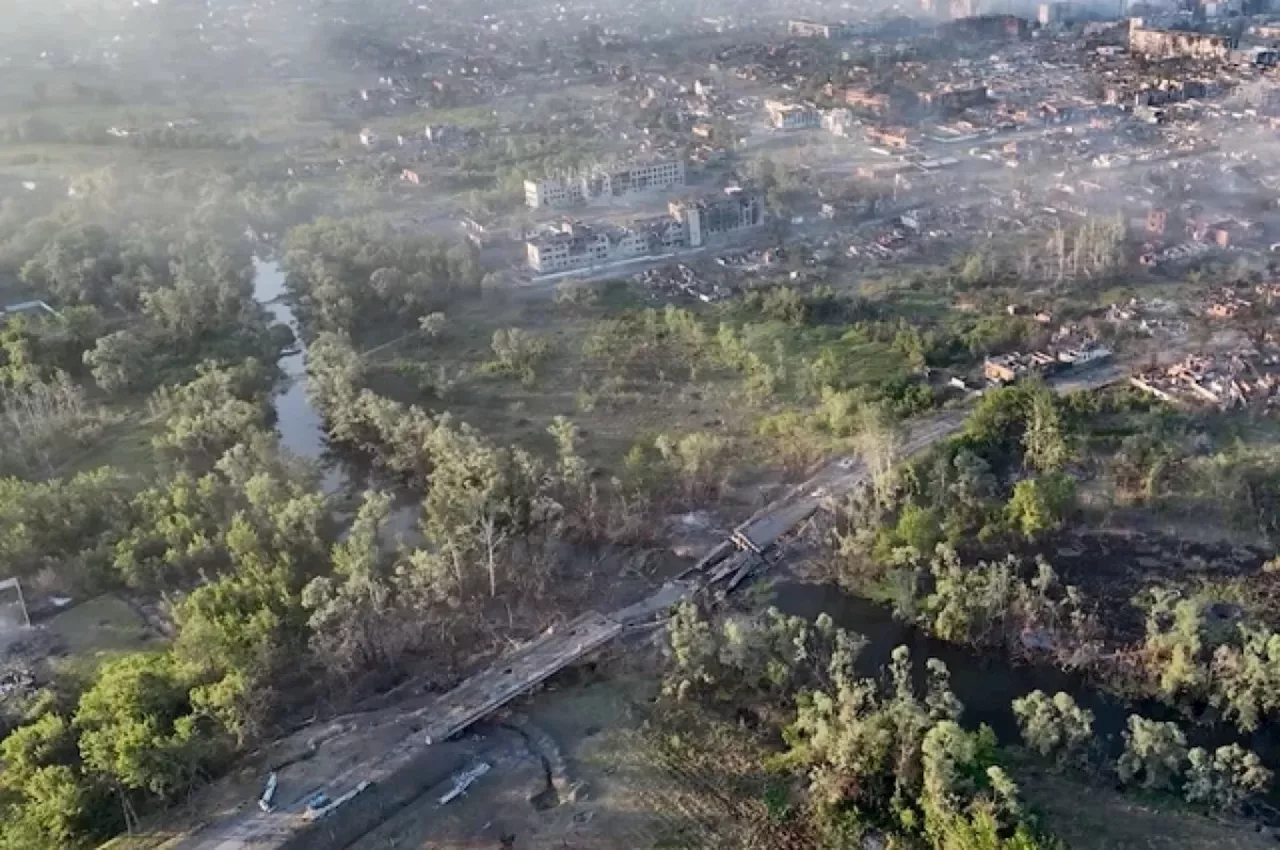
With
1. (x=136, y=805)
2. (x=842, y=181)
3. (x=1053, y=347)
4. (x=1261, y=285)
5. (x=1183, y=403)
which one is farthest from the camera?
(x=842, y=181)

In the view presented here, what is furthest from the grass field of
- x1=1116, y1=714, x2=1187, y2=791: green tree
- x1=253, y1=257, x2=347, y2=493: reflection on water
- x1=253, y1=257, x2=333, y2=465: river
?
x1=1116, y1=714, x2=1187, y2=791: green tree

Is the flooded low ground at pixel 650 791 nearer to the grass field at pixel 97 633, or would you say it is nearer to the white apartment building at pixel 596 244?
the grass field at pixel 97 633

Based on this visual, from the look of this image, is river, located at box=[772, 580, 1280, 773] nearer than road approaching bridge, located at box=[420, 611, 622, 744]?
Yes

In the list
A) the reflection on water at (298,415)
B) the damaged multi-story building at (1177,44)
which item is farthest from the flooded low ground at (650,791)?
the damaged multi-story building at (1177,44)

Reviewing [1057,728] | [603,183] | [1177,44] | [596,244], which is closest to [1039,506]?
[1057,728]

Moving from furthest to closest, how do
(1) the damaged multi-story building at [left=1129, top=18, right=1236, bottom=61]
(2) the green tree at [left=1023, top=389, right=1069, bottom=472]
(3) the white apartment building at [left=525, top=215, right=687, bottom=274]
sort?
(1) the damaged multi-story building at [left=1129, top=18, right=1236, bottom=61], (3) the white apartment building at [left=525, top=215, right=687, bottom=274], (2) the green tree at [left=1023, top=389, right=1069, bottom=472]

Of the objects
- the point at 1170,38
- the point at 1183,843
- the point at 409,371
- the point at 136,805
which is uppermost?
the point at 1170,38

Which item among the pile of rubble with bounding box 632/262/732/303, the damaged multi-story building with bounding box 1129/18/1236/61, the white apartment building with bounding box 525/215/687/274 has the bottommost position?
the pile of rubble with bounding box 632/262/732/303

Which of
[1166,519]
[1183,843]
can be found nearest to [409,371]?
[1166,519]

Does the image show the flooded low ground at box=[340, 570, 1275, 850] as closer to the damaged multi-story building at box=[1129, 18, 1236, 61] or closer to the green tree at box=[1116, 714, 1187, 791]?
the green tree at box=[1116, 714, 1187, 791]

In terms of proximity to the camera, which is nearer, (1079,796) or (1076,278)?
(1079,796)

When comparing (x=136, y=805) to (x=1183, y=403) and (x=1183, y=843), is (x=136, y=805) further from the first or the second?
(x=1183, y=403)
